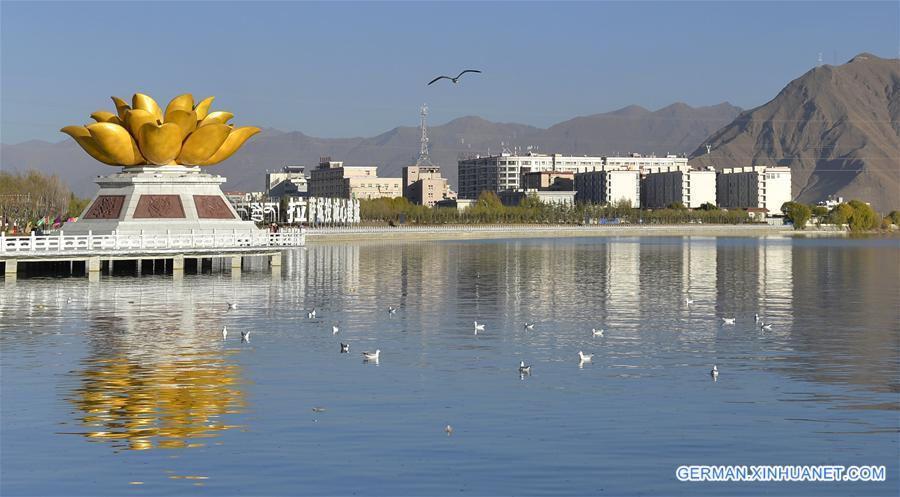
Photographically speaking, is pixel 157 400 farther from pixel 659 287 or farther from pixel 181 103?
pixel 181 103

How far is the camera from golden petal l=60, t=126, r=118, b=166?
70.3 meters

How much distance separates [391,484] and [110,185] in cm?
5779

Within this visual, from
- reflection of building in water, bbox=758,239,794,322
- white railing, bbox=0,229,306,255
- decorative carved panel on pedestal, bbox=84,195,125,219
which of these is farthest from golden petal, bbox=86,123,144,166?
reflection of building in water, bbox=758,239,794,322

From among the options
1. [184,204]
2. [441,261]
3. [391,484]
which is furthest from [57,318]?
[441,261]

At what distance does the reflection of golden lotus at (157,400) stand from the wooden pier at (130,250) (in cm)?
3035

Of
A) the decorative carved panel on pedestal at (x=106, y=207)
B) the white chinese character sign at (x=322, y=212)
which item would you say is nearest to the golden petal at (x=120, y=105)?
the decorative carved panel on pedestal at (x=106, y=207)

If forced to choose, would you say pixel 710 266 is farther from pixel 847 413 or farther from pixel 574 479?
pixel 574 479

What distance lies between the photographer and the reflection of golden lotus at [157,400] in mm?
19656

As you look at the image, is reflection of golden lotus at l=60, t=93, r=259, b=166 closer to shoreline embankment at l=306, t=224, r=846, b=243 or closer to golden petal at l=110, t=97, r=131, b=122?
golden petal at l=110, t=97, r=131, b=122

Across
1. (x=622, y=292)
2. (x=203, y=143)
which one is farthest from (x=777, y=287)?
(x=203, y=143)

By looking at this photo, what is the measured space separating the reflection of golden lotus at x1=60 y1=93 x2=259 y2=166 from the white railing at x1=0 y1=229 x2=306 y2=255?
5646 mm

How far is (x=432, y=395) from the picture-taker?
23656 millimetres

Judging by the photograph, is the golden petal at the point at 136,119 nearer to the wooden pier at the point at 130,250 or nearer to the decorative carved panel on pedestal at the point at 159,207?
the decorative carved panel on pedestal at the point at 159,207

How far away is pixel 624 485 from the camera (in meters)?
16.7
